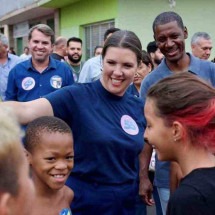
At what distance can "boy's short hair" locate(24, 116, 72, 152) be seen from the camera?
2789mm

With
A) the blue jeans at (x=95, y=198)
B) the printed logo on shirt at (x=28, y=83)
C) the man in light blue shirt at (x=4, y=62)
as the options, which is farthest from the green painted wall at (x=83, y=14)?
the blue jeans at (x=95, y=198)

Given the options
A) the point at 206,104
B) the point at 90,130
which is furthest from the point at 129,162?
the point at 206,104

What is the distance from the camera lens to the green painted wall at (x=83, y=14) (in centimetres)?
1496

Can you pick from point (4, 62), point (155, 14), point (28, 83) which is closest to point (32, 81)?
point (28, 83)

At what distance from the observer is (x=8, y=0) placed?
26031mm

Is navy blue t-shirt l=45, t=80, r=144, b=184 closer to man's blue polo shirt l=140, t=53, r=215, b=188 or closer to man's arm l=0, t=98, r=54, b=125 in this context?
man's arm l=0, t=98, r=54, b=125

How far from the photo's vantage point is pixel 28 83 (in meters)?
5.47

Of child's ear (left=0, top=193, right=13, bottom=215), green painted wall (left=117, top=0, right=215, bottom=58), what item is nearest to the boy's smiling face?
child's ear (left=0, top=193, right=13, bottom=215)

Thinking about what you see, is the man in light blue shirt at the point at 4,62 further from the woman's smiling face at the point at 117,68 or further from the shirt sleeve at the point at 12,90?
the woman's smiling face at the point at 117,68

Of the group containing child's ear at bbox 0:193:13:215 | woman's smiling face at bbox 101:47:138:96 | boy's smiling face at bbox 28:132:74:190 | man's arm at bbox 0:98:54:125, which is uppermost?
woman's smiling face at bbox 101:47:138:96

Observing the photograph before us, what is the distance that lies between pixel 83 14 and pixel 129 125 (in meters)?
14.6

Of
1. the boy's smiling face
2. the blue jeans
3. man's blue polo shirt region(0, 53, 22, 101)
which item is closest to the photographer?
the boy's smiling face

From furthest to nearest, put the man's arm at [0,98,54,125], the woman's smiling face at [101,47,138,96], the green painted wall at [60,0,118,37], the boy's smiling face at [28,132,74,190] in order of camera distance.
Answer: the green painted wall at [60,0,118,37], the woman's smiling face at [101,47,138,96], the boy's smiling face at [28,132,74,190], the man's arm at [0,98,54,125]

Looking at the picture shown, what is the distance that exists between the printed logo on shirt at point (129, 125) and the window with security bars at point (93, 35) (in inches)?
503
